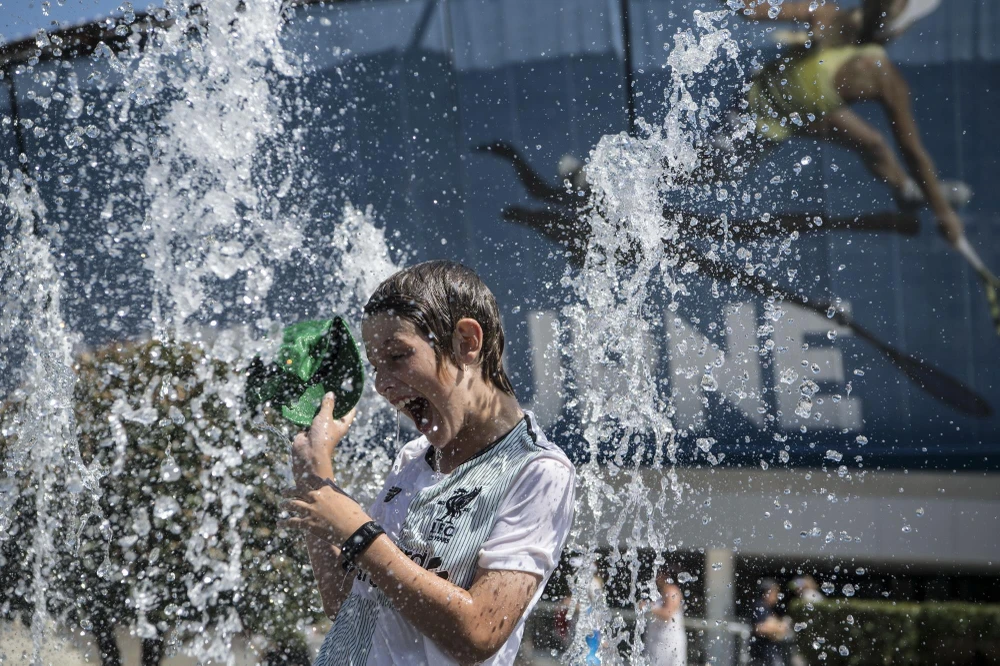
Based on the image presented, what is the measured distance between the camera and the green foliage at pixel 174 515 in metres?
4.43

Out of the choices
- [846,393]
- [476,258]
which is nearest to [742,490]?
[846,393]

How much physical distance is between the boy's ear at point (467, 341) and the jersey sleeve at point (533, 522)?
21 centimetres

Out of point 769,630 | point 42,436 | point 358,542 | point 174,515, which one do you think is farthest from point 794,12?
point 358,542

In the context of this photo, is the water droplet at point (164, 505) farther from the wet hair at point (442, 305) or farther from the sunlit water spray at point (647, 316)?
the wet hair at point (442, 305)

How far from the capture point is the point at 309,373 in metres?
1.66

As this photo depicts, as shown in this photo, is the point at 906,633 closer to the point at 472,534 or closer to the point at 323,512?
the point at 472,534

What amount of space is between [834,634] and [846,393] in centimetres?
207

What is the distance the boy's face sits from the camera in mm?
1530

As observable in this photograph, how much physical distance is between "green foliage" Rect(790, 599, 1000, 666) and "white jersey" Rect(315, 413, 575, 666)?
6747 millimetres

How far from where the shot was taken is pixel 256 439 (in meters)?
4.52

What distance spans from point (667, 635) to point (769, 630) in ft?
4.83

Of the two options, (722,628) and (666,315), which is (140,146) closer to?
(666,315)

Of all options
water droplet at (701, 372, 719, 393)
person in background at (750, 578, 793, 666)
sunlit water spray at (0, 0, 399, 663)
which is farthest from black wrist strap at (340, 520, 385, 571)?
water droplet at (701, 372, 719, 393)

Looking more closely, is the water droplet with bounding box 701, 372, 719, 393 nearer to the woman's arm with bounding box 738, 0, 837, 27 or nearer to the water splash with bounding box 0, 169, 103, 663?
the woman's arm with bounding box 738, 0, 837, 27
